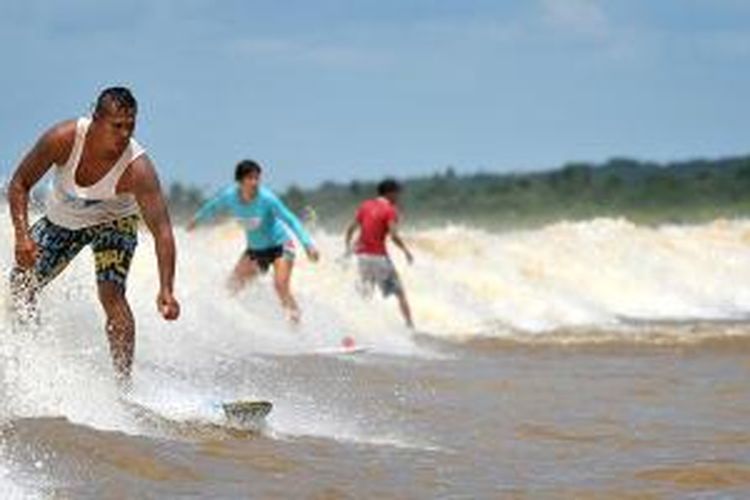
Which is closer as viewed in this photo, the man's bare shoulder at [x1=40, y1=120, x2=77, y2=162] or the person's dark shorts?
the man's bare shoulder at [x1=40, y1=120, x2=77, y2=162]

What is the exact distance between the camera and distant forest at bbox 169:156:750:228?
103 m

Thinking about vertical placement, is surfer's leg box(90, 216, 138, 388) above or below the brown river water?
above

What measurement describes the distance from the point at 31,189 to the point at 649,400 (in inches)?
182

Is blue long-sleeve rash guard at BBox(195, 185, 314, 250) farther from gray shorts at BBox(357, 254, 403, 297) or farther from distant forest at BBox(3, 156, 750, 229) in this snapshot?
distant forest at BBox(3, 156, 750, 229)

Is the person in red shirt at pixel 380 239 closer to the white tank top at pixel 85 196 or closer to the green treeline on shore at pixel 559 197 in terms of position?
the white tank top at pixel 85 196

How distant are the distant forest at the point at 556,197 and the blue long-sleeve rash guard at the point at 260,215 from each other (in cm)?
7379

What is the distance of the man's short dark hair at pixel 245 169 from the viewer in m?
15.5

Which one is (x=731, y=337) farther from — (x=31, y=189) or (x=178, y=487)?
(x=178, y=487)

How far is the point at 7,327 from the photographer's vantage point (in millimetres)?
9023

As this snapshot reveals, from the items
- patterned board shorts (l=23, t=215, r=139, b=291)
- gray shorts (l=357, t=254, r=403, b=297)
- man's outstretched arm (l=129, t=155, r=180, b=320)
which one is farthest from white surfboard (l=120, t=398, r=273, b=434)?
gray shorts (l=357, t=254, r=403, b=297)

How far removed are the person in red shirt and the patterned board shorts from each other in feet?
32.9

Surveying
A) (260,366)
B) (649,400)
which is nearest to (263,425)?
(649,400)

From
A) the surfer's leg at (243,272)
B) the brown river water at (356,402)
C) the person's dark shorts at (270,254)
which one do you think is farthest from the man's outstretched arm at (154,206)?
the surfer's leg at (243,272)

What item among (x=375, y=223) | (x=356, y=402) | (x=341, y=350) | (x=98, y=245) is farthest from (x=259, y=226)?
(x=98, y=245)
